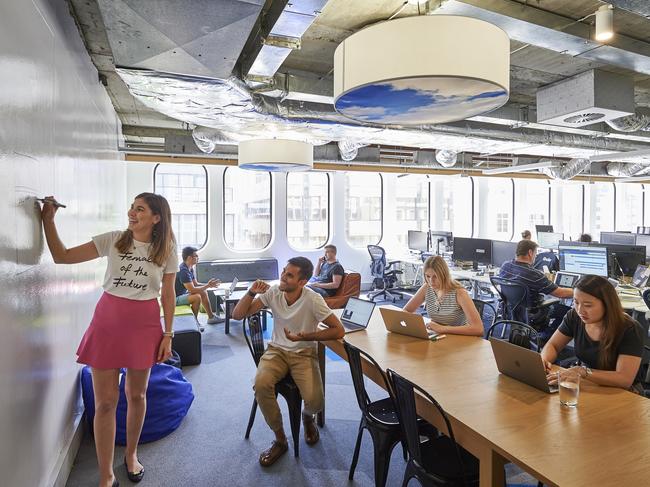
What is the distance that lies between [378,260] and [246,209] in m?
2.81

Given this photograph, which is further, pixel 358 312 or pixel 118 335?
pixel 358 312

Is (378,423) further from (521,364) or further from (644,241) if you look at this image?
(644,241)

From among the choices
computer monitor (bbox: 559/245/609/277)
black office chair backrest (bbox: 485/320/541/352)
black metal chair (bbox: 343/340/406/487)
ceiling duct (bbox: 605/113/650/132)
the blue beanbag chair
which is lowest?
the blue beanbag chair

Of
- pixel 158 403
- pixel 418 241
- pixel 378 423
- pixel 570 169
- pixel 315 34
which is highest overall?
pixel 315 34

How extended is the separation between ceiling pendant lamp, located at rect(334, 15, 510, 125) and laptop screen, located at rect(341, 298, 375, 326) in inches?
59.7

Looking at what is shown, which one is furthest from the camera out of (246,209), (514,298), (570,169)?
(246,209)

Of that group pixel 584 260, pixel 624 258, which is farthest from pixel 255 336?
pixel 624 258

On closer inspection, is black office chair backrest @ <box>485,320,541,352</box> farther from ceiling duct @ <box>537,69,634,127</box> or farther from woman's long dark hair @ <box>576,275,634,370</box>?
ceiling duct @ <box>537,69,634,127</box>

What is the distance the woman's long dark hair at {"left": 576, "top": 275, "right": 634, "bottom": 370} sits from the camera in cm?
210

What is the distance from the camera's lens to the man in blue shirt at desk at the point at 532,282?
14.1 feet

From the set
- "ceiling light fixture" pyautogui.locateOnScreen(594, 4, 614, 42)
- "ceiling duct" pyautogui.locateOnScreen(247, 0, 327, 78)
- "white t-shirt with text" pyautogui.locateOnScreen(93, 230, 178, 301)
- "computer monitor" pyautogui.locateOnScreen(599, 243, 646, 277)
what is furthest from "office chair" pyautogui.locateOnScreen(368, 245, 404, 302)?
"white t-shirt with text" pyautogui.locateOnScreen(93, 230, 178, 301)

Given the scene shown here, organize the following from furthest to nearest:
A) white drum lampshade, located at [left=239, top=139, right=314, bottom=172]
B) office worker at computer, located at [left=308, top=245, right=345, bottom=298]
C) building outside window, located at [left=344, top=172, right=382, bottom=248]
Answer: building outside window, located at [left=344, top=172, right=382, bottom=248]
office worker at computer, located at [left=308, top=245, right=345, bottom=298]
white drum lampshade, located at [left=239, top=139, right=314, bottom=172]

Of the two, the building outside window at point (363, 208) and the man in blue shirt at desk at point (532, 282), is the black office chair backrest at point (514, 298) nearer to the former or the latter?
the man in blue shirt at desk at point (532, 282)

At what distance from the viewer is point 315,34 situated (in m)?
3.50
